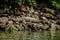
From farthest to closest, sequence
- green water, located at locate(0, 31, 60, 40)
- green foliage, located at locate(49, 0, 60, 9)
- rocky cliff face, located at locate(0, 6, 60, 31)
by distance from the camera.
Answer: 1. green foliage, located at locate(49, 0, 60, 9)
2. rocky cliff face, located at locate(0, 6, 60, 31)
3. green water, located at locate(0, 31, 60, 40)

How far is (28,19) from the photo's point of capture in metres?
30.7

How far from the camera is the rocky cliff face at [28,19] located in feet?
96.0

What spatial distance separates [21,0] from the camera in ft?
109

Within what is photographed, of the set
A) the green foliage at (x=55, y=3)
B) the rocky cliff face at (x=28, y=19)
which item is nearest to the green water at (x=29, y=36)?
the rocky cliff face at (x=28, y=19)

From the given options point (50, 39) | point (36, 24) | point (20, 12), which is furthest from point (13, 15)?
point (50, 39)

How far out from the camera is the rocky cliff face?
29.3 metres

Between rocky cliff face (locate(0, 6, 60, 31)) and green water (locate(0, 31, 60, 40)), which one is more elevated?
green water (locate(0, 31, 60, 40))

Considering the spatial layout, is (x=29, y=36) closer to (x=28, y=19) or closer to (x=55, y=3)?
(x=28, y=19)

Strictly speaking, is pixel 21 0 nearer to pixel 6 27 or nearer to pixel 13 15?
pixel 13 15

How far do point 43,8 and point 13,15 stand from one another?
491 cm

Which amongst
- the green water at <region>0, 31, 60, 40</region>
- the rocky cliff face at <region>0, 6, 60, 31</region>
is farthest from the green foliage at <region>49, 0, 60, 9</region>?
the green water at <region>0, 31, 60, 40</region>

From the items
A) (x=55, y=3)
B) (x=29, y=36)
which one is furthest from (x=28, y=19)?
(x=29, y=36)

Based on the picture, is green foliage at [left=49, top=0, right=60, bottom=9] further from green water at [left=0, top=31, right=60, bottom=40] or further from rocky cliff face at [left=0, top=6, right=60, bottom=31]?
green water at [left=0, top=31, right=60, bottom=40]

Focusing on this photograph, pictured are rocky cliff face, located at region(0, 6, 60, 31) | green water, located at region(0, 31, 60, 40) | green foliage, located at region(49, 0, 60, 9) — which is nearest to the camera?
green water, located at region(0, 31, 60, 40)
